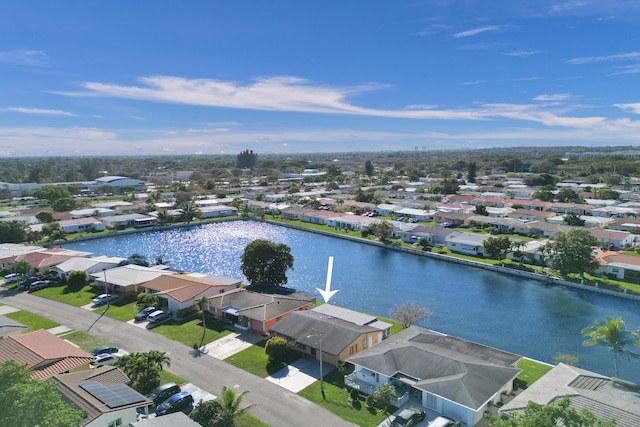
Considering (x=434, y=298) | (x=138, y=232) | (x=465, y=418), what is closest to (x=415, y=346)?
(x=465, y=418)

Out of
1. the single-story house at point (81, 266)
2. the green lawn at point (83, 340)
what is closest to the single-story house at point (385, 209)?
the single-story house at point (81, 266)

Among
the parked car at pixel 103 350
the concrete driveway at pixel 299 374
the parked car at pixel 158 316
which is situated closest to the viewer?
the concrete driveway at pixel 299 374

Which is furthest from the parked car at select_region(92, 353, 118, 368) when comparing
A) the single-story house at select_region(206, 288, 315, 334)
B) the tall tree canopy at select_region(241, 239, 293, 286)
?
the tall tree canopy at select_region(241, 239, 293, 286)

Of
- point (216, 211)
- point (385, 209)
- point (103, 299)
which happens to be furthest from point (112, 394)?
point (385, 209)

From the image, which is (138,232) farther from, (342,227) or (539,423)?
(539,423)

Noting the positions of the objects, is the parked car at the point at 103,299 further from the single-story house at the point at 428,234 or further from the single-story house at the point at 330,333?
the single-story house at the point at 428,234

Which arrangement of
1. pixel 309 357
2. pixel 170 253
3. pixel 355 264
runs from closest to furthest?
pixel 309 357 → pixel 355 264 → pixel 170 253
